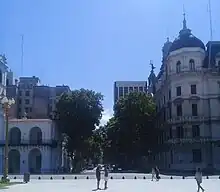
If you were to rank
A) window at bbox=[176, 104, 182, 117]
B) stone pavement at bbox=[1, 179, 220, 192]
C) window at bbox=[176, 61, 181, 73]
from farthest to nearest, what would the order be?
1. window at bbox=[176, 61, 181, 73]
2. window at bbox=[176, 104, 182, 117]
3. stone pavement at bbox=[1, 179, 220, 192]

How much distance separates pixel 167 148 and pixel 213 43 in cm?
1937

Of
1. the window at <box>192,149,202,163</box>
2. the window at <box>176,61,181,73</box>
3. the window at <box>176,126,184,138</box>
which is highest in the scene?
the window at <box>176,61,181,73</box>

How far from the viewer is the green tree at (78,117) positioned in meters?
68.4

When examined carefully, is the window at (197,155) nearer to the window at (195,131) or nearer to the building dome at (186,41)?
the window at (195,131)

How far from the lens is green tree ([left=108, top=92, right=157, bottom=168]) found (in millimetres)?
70375

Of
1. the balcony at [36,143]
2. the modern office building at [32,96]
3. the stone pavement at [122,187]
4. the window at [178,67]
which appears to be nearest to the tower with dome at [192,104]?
the window at [178,67]

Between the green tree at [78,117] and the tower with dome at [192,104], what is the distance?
502 inches

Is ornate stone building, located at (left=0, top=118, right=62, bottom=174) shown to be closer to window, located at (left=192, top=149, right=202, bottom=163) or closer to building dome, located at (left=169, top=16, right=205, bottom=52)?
window, located at (left=192, top=149, right=202, bottom=163)

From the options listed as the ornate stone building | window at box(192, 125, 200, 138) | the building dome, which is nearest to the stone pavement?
window at box(192, 125, 200, 138)

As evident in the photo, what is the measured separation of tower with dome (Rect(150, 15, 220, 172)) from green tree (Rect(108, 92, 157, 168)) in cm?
336

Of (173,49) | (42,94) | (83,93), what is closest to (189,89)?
(173,49)

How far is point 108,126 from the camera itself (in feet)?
254

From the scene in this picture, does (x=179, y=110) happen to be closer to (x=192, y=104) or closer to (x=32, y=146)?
(x=192, y=104)

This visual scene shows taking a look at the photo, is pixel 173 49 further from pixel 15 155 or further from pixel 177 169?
pixel 15 155
